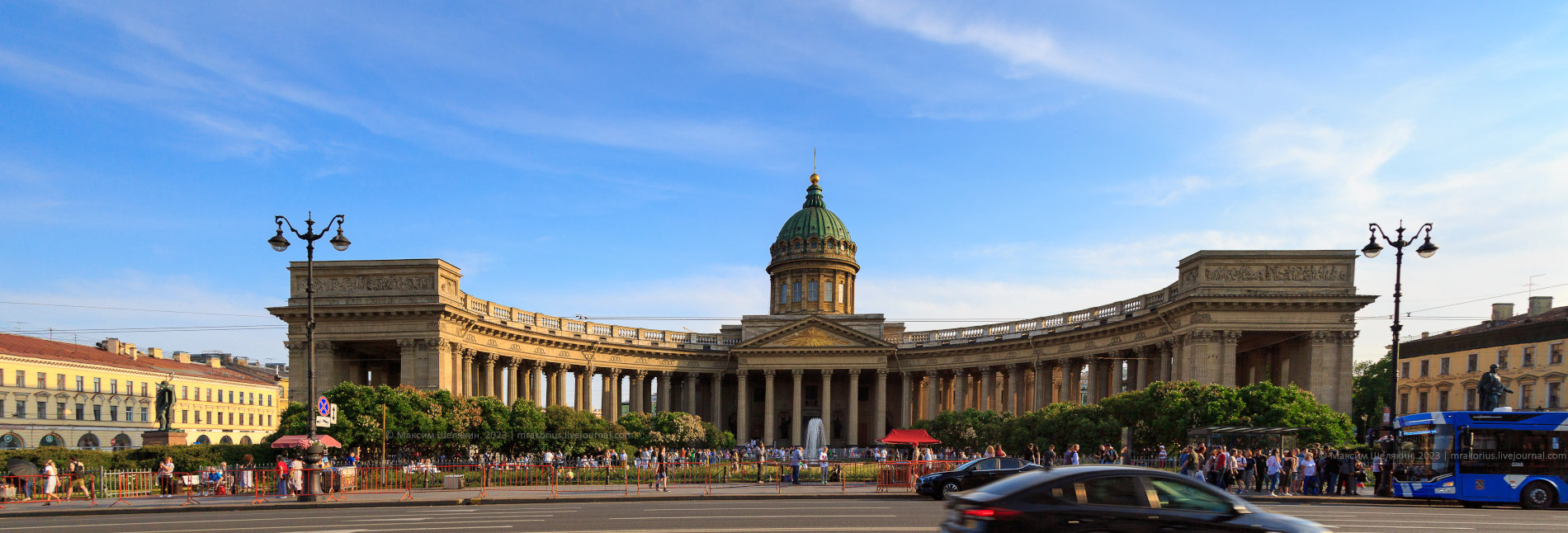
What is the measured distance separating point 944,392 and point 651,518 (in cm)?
6717

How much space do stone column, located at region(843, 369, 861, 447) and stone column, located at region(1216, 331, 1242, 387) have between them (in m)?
31.9

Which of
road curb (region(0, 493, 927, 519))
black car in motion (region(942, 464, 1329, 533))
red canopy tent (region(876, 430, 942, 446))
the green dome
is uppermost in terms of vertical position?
the green dome

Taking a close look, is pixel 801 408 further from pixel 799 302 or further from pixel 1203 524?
pixel 1203 524

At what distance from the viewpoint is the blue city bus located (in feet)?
76.9

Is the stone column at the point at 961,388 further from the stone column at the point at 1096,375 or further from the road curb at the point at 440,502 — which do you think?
the road curb at the point at 440,502

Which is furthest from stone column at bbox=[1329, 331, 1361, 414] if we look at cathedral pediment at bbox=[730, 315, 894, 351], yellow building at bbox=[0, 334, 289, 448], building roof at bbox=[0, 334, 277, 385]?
building roof at bbox=[0, 334, 277, 385]

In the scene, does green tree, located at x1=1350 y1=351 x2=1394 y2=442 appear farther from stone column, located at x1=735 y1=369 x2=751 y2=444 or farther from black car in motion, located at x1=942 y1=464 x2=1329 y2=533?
black car in motion, located at x1=942 y1=464 x2=1329 y2=533

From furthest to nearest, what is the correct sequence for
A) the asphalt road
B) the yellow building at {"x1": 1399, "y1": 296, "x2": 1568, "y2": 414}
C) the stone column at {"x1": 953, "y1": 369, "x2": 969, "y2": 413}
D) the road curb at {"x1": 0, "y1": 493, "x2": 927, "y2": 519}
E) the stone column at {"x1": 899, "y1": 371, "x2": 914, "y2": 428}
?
the stone column at {"x1": 899, "y1": 371, "x2": 914, "y2": 428}
the stone column at {"x1": 953, "y1": 369, "x2": 969, "y2": 413}
the yellow building at {"x1": 1399, "y1": 296, "x2": 1568, "y2": 414}
the road curb at {"x1": 0, "y1": 493, "x2": 927, "y2": 519}
the asphalt road

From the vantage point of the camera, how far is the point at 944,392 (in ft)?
274

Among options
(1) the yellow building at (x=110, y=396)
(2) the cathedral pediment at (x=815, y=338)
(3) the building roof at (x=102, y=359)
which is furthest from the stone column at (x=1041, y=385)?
(3) the building roof at (x=102, y=359)

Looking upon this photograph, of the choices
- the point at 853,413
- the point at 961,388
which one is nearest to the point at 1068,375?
the point at 961,388

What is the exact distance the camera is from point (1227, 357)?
4694 centimetres

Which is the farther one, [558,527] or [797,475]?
[797,475]

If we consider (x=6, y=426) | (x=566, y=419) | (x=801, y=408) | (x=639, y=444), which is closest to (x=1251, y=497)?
(x=566, y=419)
